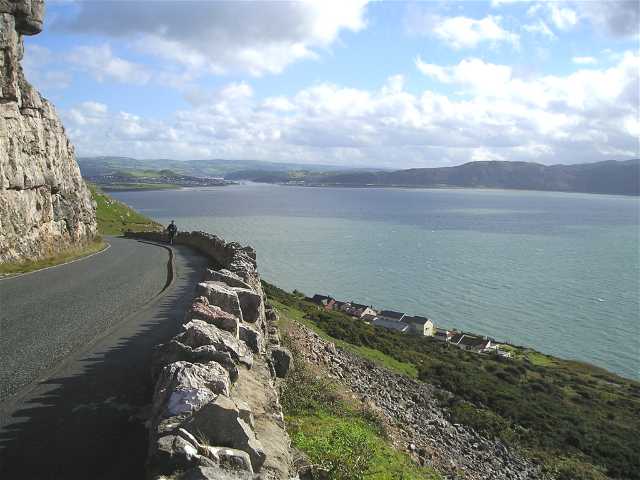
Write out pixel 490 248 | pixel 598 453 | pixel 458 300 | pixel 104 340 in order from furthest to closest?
pixel 490 248 → pixel 458 300 → pixel 598 453 → pixel 104 340

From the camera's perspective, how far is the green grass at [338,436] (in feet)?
30.1

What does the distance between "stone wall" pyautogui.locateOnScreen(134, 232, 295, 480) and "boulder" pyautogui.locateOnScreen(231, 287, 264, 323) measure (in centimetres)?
124

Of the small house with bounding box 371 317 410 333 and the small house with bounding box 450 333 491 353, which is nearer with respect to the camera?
the small house with bounding box 450 333 491 353

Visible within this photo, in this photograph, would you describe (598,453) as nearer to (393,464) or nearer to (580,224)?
(393,464)

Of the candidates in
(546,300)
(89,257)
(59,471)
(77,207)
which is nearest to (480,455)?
(59,471)

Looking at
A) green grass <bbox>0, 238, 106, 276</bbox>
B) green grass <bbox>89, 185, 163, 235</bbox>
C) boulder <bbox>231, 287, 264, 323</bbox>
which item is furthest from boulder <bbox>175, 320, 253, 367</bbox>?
green grass <bbox>89, 185, 163, 235</bbox>

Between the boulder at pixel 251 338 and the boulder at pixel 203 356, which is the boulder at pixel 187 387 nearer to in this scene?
the boulder at pixel 203 356

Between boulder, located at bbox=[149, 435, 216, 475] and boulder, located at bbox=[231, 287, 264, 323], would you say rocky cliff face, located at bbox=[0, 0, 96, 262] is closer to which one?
boulder, located at bbox=[231, 287, 264, 323]

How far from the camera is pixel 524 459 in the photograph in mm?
23500

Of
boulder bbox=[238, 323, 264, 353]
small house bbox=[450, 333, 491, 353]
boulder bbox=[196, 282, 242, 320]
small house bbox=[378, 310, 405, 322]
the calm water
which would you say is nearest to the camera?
boulder bbox=[238, 323, 264, 353]

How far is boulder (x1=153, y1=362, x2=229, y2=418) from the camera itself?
20.2 feet

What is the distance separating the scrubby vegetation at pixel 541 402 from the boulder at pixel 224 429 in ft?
71.3

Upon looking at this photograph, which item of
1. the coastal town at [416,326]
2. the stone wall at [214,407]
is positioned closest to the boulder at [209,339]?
the stone wall at [214,407]

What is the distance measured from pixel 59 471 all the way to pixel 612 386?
5289 cm
